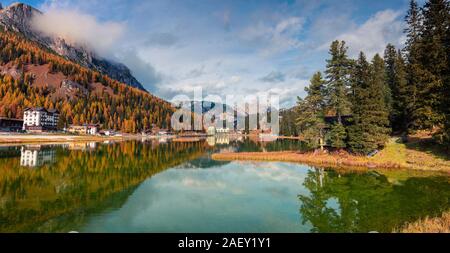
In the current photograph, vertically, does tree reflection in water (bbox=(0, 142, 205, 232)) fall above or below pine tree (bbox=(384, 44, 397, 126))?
below

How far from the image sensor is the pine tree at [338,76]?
5285 centimetres

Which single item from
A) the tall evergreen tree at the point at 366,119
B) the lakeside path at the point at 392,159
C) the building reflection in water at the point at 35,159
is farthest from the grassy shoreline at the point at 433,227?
the building reflection in water at the point at 35,159

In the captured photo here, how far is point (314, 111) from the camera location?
57594 millimetres

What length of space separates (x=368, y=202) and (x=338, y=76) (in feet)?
113

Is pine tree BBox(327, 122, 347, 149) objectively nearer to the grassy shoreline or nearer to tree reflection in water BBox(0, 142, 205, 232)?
tree reflection in water BBox(0, 142, 205, 232)

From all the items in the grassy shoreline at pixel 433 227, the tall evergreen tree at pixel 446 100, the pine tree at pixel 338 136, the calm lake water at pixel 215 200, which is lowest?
the calm lake water at pixel 215 200

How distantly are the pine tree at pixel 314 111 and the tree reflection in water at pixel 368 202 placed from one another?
17.6 meters

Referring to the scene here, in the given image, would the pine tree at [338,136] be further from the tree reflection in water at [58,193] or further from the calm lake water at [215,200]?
the tree reflection in water at [58,193]

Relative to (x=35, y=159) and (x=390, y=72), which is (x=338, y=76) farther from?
(x=35, y=159)

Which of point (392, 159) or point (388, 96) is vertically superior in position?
point (388, 96)

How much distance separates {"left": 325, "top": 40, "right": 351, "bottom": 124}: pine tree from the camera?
52.9m

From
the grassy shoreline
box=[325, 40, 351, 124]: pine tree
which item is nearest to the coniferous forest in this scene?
box=[325, 40, 351, 124]: pine tree

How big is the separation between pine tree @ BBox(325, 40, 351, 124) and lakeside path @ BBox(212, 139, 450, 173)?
805cm

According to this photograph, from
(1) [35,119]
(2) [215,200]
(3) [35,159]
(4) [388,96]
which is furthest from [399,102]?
(1) [35,119]
